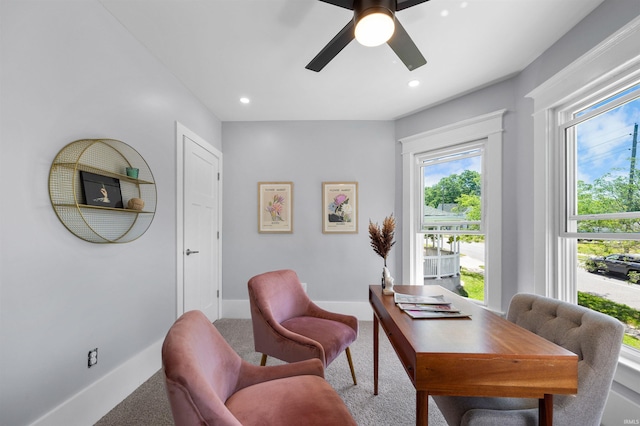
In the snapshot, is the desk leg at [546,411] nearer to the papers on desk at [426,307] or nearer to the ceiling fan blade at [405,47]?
the papers on desk at [426,307]

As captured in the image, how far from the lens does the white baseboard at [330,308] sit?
11.2 ft

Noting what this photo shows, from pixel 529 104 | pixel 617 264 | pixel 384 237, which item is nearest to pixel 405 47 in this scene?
pixel 384 237

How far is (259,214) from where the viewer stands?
11.5ft

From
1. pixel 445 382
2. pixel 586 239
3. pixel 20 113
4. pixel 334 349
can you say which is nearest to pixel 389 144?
pixel 586 239

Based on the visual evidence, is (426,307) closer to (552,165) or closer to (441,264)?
(552,165)

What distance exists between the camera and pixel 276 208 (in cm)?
349

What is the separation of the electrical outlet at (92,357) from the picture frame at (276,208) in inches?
80.4

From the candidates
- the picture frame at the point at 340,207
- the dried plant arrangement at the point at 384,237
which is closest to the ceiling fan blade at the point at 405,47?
the dried plant arrangement at the point at 384,237

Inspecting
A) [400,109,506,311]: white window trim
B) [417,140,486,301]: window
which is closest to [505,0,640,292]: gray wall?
[400,109,506,311]: white window trim

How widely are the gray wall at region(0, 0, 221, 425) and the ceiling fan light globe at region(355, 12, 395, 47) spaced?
1644mm

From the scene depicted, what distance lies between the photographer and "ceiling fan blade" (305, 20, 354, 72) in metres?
1.46

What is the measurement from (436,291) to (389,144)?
2178 millimetres

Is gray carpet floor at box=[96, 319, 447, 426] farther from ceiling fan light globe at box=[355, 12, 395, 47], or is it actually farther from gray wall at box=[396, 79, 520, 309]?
ceiling fan light globe at box=[355, 12, 395, 47]

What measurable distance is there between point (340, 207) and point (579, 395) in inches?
105
